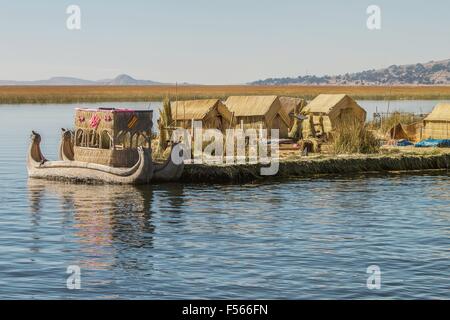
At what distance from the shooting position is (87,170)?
131 feet

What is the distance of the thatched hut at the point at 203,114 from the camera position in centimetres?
4853

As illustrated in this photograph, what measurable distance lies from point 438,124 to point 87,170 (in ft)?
65.5

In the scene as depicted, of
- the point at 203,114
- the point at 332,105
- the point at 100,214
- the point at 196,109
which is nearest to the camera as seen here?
the point at 100,214

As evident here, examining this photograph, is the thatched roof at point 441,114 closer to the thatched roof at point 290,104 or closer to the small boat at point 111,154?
the thatched roof at point 290,104

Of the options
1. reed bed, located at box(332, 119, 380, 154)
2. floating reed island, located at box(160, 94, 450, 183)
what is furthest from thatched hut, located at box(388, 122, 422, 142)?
reed bed, located at box(332, 119, 380, 154)

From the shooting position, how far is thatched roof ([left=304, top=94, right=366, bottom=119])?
171ft

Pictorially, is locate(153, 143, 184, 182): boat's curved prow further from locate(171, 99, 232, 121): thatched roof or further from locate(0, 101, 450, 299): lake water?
locate(171, 99, 232, 121): thatched roof

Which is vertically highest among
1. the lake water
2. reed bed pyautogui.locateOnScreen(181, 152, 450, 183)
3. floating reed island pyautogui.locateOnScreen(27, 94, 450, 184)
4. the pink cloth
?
the pink cloth

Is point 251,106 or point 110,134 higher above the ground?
point 251,106

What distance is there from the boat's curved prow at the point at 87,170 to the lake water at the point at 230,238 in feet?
1.94

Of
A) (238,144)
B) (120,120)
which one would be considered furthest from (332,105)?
(120,120)

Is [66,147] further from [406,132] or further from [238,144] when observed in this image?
[406,132]

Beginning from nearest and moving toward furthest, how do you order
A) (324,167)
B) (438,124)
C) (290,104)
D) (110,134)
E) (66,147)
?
1. (110,134)
2. (66,147)
3. (324,167)
4. (438,124)
5. (290,104)
